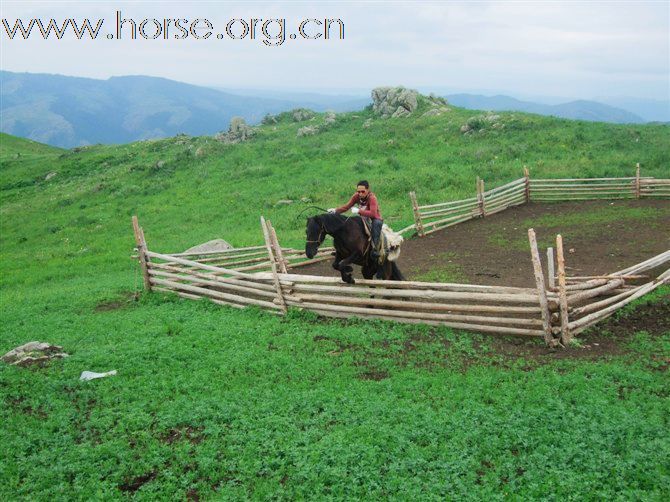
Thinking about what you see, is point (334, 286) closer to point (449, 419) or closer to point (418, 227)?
point (449, 419)

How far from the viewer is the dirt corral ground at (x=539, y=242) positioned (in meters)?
11.4

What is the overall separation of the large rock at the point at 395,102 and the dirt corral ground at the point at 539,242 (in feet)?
62.3

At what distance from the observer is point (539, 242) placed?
1354cm

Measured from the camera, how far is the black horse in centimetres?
796

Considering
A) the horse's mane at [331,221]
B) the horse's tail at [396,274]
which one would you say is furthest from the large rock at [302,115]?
the horse's mane at [331,221]

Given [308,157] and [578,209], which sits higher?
[308,157]

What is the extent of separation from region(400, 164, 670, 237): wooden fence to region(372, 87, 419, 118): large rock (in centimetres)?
1732

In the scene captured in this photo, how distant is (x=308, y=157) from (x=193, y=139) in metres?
14.3

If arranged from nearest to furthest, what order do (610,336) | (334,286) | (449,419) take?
(449,419) → (610,336) → (334,286)

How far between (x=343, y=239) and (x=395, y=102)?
3011cm

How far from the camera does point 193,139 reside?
3900 centimetres

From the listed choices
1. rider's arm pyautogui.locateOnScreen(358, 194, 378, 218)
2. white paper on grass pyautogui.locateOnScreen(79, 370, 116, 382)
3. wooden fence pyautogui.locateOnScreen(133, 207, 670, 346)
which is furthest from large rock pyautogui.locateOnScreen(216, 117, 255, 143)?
white paper on grass pyautogui.locateOnScreen(79, 370, 116, 382)

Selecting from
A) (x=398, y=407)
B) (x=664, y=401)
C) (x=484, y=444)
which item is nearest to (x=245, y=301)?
(x=398, y=407)

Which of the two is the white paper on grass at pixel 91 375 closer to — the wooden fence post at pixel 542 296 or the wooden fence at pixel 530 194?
the wooden fence post at pixel 542 296
